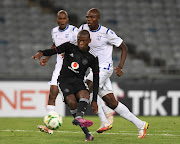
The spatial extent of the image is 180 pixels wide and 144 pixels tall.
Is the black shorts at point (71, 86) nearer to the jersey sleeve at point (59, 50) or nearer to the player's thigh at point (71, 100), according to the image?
the player's thigh at point (71, 100)

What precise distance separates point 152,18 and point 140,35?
40.5 inches

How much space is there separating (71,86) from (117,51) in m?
→ 8.27

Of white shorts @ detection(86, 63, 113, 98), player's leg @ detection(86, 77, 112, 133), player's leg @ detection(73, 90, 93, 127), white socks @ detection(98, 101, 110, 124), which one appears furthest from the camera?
white socks @ detection(98, 101, 110, 124)

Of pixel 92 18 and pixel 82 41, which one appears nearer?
pixel 82 41

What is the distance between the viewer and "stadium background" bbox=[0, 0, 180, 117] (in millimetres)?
12359

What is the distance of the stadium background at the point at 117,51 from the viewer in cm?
1236

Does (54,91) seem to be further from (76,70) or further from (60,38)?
(76,70)

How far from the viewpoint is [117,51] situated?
1461 cm

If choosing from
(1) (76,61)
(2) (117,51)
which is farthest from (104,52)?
(2) (117,51)

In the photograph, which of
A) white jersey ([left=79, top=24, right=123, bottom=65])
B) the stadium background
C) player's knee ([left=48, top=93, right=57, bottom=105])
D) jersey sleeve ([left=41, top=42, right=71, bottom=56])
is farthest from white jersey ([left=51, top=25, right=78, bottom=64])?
the stadium background

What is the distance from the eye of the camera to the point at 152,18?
16.0 meters

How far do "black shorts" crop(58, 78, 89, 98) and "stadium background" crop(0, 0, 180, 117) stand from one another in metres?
5.93

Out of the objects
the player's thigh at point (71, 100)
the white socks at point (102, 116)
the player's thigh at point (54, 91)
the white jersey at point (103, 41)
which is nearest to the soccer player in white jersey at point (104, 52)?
the white jersey at point (103, 41)

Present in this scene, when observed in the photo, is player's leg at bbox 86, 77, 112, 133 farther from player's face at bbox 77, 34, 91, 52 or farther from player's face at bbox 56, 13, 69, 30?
player's face at bbox 56, 13, 69, 30
